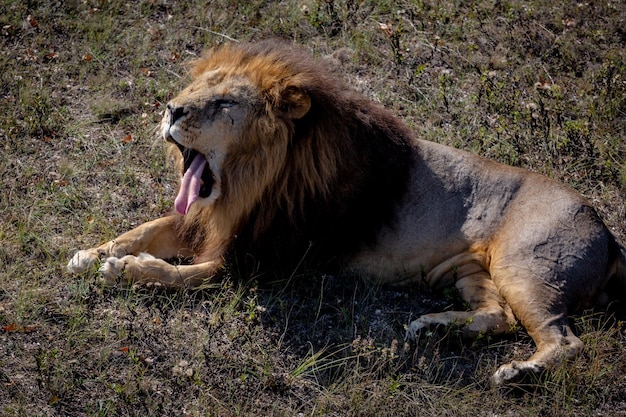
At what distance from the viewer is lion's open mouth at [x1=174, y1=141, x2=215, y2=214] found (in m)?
4.34

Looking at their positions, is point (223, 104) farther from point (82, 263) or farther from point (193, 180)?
point (82, 263)

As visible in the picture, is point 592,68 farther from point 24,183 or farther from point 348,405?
point 24,183

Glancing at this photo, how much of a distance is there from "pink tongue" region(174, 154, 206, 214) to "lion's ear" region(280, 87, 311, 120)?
55 centimetres

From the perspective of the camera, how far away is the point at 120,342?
4.09 m

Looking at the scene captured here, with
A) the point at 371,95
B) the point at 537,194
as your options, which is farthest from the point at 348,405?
the point at 371,95

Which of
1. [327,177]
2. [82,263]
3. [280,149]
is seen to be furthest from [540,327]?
[82,263]

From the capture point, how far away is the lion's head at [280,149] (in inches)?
168

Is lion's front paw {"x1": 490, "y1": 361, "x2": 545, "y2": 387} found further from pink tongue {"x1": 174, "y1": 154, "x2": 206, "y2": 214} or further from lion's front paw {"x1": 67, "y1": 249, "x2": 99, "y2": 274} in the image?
lion's front paw {"x1": 67, "y1": 249, "x2": 99, "y2": 274}

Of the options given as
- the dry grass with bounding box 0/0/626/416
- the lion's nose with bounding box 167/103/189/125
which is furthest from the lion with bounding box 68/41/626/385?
the dry grass with bounding box 0/0/626/416

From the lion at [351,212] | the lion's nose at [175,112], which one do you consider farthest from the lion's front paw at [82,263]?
the lion's nose at [175,112]

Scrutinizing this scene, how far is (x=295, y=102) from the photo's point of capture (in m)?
4.25

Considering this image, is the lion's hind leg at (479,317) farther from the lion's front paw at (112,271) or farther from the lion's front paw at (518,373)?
the lion's front paw at (112,271)

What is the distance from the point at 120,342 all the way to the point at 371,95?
11.0ft

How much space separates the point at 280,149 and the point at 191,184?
1.77 feet
